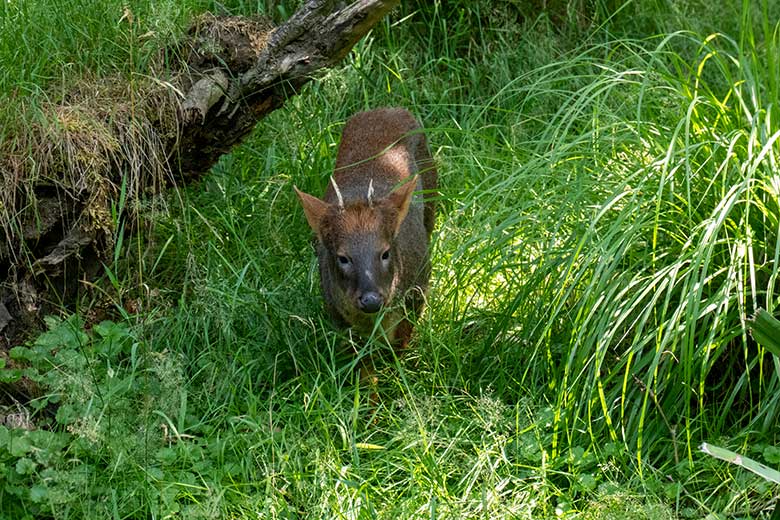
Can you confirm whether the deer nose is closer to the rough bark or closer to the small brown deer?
the small brown deer

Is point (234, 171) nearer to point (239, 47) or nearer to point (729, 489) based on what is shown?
point (239, 47)

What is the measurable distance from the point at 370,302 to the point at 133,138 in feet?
4.61

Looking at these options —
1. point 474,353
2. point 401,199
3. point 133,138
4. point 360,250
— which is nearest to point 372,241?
point 360,250

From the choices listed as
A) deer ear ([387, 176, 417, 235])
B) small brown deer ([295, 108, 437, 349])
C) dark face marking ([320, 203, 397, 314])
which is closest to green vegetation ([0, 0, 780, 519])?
small brown deer ([295, 108, 437, 349])

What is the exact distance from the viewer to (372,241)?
545cm

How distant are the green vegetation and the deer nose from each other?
0.18m

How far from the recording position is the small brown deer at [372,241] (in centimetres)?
541

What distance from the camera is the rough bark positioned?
5289 mm

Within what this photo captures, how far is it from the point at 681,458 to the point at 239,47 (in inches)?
116

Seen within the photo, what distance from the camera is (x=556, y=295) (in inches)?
190

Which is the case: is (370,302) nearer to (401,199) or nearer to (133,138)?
(401,199)

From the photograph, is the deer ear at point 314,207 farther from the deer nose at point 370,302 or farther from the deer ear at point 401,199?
the deer nose at point 370,302

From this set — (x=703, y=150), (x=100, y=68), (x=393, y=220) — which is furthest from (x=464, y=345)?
(x=100, y=68)

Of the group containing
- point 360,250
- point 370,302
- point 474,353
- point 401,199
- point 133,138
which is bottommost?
point 474,353
